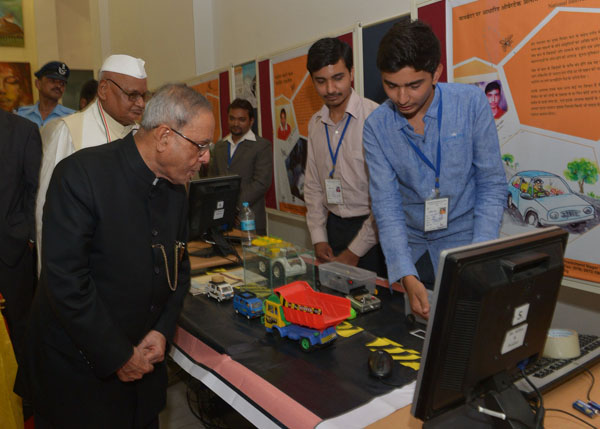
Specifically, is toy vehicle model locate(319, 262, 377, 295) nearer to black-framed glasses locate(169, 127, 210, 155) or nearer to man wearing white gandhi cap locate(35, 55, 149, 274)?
black-framed glasses locate(169, 127, 210, 155)

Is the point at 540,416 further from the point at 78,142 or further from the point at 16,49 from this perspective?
the point at 16,49

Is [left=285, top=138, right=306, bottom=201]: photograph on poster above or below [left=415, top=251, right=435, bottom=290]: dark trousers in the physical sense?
above

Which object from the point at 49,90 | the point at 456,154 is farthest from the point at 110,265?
the point at 49,90

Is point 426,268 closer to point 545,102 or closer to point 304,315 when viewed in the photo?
point 304,315

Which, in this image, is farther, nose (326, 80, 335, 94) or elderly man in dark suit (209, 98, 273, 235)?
elderly man in dark suit (209, 98, 273, 235)

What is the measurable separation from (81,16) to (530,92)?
1024 cm

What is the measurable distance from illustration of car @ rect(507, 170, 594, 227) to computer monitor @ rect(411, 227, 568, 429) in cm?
136

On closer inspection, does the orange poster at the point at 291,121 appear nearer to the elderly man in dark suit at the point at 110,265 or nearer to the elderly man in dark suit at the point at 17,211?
the elderly man in dark suit at the point at 17,211

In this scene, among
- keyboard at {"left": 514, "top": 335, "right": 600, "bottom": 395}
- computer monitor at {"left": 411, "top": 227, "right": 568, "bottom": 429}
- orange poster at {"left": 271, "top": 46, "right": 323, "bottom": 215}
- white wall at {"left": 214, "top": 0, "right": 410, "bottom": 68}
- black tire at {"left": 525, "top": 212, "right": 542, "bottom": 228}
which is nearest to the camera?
computer monitor at {"left": 411, "top": 227, "right": 568, "bottom": 429}

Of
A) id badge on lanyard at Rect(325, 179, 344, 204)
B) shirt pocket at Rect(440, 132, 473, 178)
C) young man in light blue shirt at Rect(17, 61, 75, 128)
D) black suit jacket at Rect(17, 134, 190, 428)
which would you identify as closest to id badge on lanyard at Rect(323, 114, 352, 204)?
id badge on lanyard at Rect(325, 179, 344, 204)

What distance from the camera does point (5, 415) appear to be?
196 centimetres

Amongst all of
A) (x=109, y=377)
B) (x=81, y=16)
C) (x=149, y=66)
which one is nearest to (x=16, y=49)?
(x=81, y=16)

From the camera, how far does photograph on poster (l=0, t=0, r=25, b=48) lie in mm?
7965

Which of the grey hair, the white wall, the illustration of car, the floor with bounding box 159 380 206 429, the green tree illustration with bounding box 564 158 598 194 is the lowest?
the floor with bounding box 159 380 206 429
